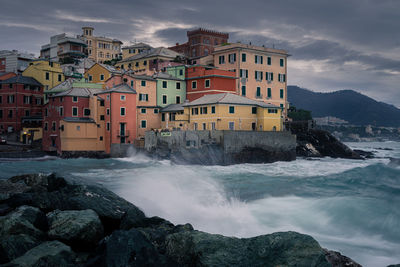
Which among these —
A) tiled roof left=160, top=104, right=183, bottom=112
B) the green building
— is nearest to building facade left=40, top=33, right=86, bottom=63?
the green building

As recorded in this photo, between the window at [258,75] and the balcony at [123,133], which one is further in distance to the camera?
the window at [258,75]

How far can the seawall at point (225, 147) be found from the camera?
39812 mm

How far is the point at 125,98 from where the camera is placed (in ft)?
162

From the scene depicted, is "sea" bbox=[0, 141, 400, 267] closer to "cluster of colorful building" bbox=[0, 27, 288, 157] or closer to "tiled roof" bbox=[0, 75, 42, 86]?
"cluster of colorful building" bbox=[0, 27, 288, 157]

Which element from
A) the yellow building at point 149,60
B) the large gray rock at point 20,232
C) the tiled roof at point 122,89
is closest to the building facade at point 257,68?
the yellow building at point 149,60

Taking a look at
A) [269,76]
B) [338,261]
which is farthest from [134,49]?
[338,261]

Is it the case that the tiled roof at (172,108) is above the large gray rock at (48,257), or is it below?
above

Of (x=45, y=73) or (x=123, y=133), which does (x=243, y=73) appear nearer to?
(x=123, y=133)

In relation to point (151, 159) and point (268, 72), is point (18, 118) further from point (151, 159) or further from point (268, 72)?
point (268, 72)

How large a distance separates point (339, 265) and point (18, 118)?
64474 mm

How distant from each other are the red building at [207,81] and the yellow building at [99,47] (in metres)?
64.6

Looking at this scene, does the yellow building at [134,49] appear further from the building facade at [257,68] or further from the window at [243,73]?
the window at [243,73]

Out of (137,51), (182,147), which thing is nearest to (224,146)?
(182,147)

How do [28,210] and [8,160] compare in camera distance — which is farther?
[8,160]
